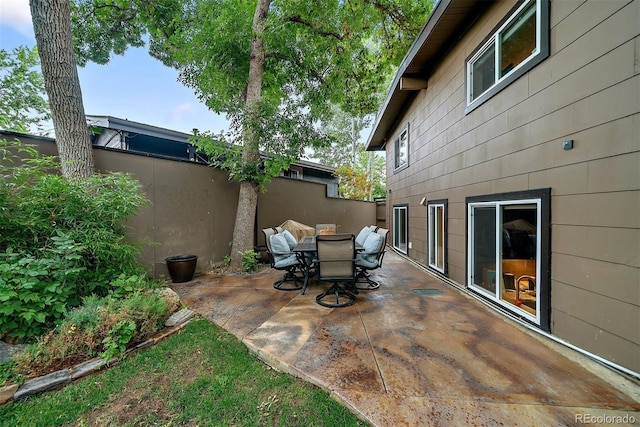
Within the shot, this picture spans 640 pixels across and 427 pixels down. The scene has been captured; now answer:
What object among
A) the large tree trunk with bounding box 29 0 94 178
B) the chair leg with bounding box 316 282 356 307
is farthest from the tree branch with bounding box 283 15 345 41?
the chair leg with bounding box 316 282 356 307

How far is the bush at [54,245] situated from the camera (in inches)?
89.4

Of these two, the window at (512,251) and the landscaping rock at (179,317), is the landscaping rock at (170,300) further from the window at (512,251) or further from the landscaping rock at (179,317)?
the window at (512,251)

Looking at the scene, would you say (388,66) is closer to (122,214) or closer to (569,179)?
(569,179)

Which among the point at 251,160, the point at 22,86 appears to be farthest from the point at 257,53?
the point at 22,86

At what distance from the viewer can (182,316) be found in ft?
10.2

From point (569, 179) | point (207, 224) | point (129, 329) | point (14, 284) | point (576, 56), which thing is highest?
point (576, 56)

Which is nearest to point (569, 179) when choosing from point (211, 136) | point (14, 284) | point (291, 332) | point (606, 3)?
point (606, 3)

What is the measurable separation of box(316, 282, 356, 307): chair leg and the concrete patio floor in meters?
0.11

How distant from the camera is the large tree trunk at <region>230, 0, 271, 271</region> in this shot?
556 centimetres

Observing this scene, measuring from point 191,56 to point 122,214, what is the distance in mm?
4588

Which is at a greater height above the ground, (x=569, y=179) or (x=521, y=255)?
(x=569, y=179)

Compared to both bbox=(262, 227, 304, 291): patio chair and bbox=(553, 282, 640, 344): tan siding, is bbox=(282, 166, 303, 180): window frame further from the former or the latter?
bbox=(553, 282, 640, 344): tan siding

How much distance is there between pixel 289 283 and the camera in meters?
4.65

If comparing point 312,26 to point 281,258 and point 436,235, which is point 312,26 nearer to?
point 281,258
